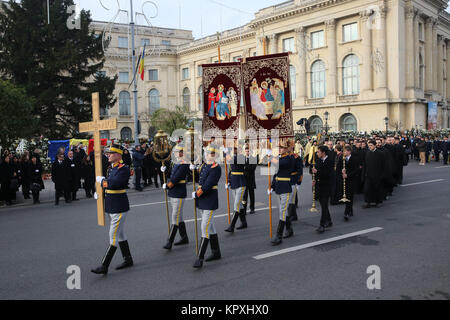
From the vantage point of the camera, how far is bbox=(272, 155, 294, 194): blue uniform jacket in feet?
24.9

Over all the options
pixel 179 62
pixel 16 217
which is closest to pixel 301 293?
pixel 16 217

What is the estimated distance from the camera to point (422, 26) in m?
42.1

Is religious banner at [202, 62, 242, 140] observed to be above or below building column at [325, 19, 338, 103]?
below

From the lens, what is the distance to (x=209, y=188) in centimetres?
642

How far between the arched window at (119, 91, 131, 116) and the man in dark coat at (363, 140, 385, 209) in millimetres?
52840

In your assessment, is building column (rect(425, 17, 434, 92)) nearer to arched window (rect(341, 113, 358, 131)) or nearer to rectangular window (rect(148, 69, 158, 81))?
arched window (rect(341, 113, 358, 131))

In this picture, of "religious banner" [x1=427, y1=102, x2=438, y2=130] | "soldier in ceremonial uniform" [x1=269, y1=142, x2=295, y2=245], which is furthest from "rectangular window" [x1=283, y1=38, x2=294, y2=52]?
"soldier in ceremonial uniform" [x1=269, y1=142, x2=295, y2=245]

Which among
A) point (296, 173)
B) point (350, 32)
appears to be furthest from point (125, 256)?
point (350, 32)

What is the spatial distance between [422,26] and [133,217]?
42.8 metres

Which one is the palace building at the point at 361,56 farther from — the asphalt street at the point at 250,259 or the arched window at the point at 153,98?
the asphalt street at the point at 250,259

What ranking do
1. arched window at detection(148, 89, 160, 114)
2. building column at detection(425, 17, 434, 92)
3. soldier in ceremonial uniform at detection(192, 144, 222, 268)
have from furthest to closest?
arched window at detection(148, 89, 160, 114) → building column at detection(425, 17, 434, 92) → soldier in ceremonial uniform at detection(192, 144, 222, 268)

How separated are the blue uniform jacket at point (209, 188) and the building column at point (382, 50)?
36.1m

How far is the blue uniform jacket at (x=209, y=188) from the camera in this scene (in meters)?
6.39

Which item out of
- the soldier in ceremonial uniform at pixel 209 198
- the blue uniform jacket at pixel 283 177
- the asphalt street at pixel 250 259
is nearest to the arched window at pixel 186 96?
the asphalt street at pixel 250 259
